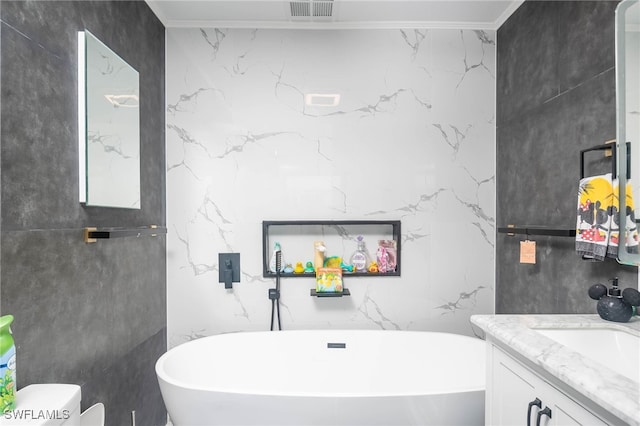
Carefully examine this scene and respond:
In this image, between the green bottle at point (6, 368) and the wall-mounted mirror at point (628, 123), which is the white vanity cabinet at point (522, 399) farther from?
the green bottle at point (6, 368)

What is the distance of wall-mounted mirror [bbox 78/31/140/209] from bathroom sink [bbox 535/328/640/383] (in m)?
1.82

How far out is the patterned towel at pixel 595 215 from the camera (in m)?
1.30

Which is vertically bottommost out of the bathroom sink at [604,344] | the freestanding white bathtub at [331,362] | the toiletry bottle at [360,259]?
the freestanding white bathtub at [331,362]

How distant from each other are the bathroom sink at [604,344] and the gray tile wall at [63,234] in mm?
1711

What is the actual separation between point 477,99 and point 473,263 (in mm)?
1102

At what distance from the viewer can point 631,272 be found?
1.35m

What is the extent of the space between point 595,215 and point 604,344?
1.54 ft

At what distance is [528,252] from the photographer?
1.84 m

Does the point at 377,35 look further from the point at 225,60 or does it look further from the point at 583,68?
the point at 583,68

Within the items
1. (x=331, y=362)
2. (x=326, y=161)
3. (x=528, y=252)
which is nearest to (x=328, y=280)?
(x=331, y=362)

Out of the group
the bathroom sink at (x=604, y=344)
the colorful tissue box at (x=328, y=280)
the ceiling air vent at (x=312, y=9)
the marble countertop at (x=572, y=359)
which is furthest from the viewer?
the colorful tissue box at (x=328, y=280)

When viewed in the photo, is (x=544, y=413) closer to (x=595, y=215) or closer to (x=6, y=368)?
(x=595, y=215)

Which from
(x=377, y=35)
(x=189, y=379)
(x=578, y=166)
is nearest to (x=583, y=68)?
(x=578, y=166)

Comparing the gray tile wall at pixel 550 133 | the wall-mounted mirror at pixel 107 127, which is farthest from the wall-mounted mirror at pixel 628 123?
the wall-mounted mirror at pixel 107 127
